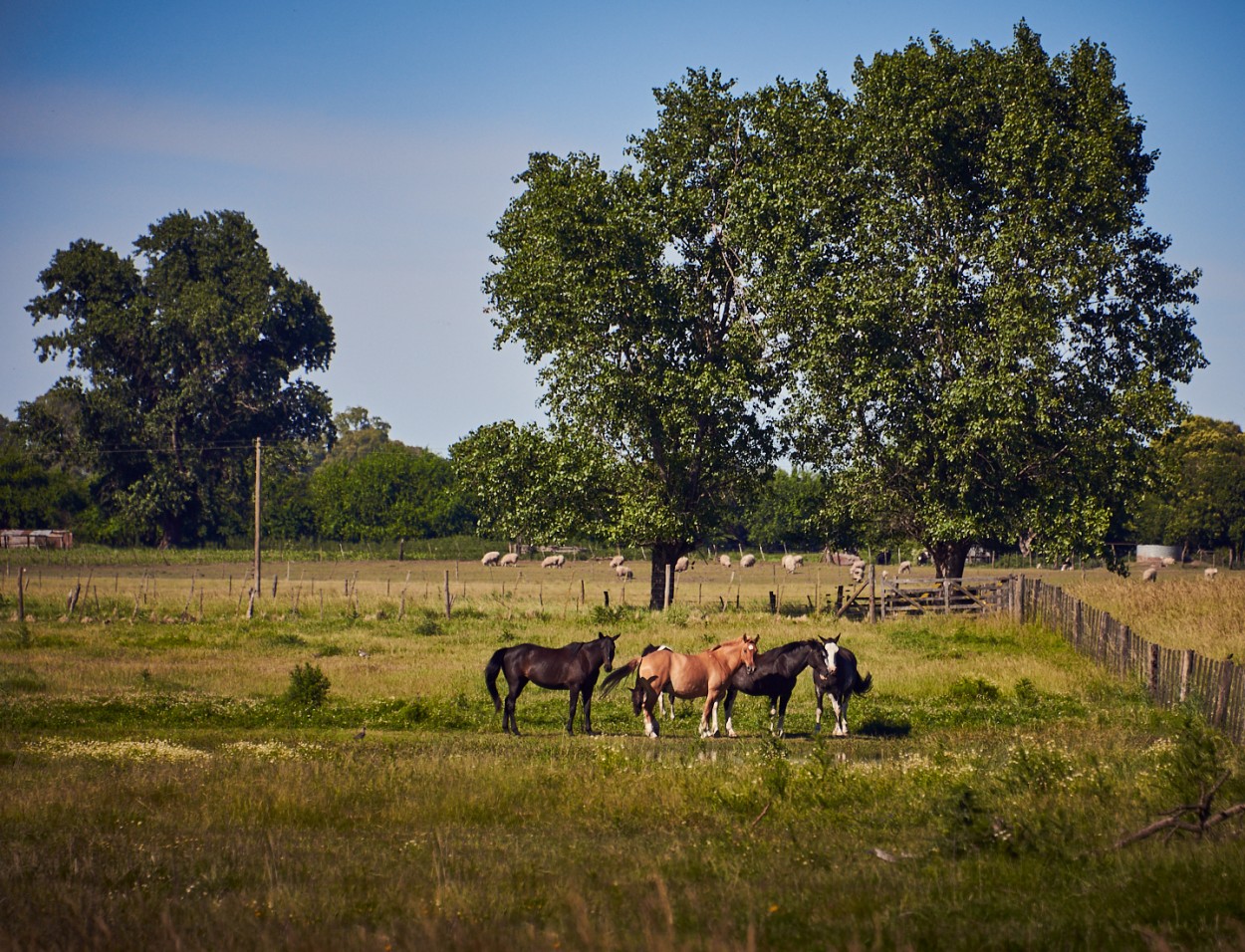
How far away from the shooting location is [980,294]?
39.8m

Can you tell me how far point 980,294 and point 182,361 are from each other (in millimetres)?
65894

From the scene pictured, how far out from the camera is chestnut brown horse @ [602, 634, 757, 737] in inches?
824

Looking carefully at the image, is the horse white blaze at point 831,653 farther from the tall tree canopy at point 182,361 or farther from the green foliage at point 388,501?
the green foliage at point 388,501

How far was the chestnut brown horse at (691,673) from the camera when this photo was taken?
68.7ft

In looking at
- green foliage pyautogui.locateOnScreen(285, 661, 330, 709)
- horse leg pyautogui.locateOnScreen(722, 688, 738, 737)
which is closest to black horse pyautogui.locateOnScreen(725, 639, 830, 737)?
horse leg pyautogui.locateOnScreen(722, 688, 738, 737)

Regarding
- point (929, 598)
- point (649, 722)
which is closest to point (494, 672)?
point (649, 722)

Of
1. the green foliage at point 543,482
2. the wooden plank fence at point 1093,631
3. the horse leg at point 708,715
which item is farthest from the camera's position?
the green foliage at point 543,482

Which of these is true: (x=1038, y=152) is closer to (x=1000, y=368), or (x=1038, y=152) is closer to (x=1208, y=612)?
(x=1000, y=368)

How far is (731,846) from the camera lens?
1245 centimetres

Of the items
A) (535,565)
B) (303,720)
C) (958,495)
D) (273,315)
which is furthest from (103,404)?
(303,720)

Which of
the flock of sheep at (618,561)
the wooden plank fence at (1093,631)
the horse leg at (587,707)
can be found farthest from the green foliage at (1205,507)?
the horse leg at (587,707)

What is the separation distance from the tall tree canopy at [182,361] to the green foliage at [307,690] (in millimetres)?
68818

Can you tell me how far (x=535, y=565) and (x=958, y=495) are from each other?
5403cm

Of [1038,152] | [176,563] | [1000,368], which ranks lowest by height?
[176,563]
